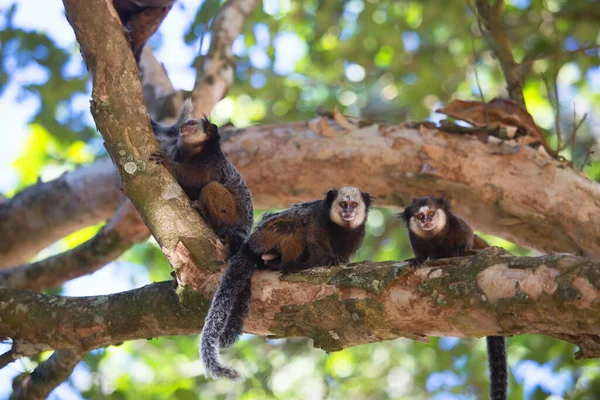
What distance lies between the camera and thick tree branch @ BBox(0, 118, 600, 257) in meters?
4.79

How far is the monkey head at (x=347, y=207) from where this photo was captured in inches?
180

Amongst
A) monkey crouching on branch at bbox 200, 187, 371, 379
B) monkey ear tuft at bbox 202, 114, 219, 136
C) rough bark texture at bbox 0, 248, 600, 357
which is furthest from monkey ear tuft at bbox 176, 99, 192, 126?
rough bark texture at bbox 0, 248, 600, 357

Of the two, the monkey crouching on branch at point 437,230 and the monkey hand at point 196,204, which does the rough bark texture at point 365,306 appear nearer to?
the monkey hand at point 196,204

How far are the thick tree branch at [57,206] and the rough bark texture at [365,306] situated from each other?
202cm

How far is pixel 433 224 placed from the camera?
4.55 meters

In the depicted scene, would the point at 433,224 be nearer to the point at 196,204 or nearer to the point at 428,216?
the point at 428,216

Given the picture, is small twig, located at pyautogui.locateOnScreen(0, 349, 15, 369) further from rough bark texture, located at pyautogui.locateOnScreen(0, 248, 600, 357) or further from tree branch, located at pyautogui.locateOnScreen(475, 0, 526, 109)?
tree branch, located at pyautogui.locateOnScreen(475, 0, 526, 109)

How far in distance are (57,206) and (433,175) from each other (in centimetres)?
349

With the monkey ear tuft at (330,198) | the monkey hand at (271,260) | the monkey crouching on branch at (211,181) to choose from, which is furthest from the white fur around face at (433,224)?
the monkey crouching on branch at (211,181)

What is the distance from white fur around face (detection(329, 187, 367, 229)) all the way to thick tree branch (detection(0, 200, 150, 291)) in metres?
1.95

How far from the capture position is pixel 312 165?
543 cm

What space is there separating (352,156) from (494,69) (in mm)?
5582

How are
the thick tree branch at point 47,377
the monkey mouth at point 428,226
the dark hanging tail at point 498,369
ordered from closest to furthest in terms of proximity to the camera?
1. the dark hanging tail at point 498,369
2. the thick tree branch at point 47,377
3. the monkey mouth at point 428,226

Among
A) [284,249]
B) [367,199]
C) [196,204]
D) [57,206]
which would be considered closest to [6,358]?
[196,204]
